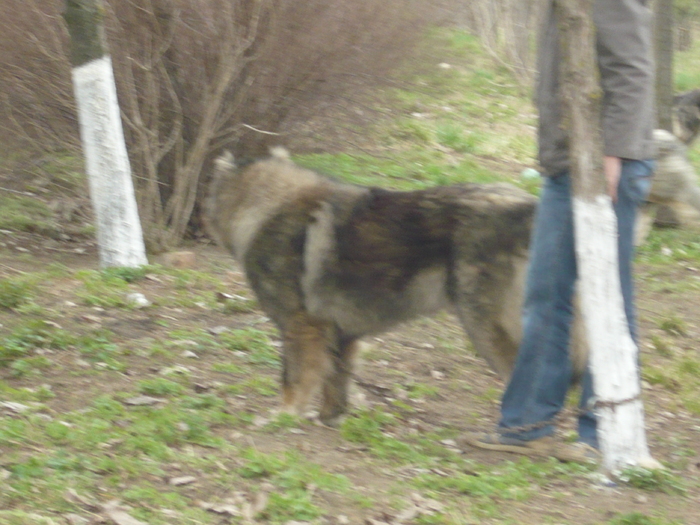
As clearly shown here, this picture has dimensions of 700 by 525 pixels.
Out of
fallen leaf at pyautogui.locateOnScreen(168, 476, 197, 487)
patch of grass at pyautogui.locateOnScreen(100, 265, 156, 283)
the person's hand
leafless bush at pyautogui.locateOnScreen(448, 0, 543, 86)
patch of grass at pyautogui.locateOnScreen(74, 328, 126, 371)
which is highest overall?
leafless bush at pyautogui.locateOnScreen(448, 0, 543, 86)

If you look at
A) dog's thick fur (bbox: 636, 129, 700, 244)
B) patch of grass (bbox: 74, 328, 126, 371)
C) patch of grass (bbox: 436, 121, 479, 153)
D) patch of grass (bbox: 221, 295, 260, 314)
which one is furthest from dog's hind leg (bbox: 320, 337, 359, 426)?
patch of grass (bbox: 436, 121, 479, 153)

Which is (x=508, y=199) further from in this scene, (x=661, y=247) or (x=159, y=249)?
(x=661, y=247)

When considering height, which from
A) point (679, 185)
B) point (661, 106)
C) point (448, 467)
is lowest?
point (448, 467)

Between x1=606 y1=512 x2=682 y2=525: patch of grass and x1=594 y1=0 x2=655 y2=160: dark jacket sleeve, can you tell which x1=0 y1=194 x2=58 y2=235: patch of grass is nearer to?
x1=594 y1=0 x2=655 y2=160: dark jacket sleeve

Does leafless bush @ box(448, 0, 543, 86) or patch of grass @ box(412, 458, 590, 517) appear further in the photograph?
leafless bush @ box(448, 0, 543, 86)

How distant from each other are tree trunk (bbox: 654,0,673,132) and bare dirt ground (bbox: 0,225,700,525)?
1.96 meters

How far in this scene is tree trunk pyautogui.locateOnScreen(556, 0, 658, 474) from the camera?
11.0 ft

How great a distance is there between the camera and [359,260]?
4.44 meters

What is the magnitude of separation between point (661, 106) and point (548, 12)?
19.2 feet

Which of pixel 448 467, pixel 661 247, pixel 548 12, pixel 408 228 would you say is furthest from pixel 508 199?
pixel 661 247

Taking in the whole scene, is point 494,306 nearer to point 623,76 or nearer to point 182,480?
point 623,76

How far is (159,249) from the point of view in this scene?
7.70 metres

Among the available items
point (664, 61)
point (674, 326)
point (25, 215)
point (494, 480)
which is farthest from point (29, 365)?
point (664, 61)

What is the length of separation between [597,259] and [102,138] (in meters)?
4.36
